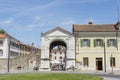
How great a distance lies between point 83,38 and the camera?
205 feet

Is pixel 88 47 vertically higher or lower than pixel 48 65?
higher

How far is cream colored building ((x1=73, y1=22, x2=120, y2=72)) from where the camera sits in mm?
61031

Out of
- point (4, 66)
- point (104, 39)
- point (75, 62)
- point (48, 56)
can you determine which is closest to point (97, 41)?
point (104, 39)

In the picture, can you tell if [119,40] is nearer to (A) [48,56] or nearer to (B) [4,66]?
(A) [48,56]

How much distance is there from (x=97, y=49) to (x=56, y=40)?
9003 mm

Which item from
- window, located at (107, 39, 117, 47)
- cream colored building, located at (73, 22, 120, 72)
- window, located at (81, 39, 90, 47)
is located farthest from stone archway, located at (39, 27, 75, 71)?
window, located at (107, 39, 117, 47)

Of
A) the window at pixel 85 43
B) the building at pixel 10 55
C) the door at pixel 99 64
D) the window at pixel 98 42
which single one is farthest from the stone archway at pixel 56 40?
the building at pixel 10 55

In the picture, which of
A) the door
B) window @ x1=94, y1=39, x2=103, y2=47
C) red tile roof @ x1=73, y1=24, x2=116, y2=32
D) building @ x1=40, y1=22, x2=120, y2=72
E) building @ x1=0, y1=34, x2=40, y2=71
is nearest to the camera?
building @ x1=40, y1=22, x2=120, y2=72

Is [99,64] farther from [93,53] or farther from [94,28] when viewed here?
[94,28]

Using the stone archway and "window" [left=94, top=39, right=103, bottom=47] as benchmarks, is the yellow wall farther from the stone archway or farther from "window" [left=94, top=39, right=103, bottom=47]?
the stone archway

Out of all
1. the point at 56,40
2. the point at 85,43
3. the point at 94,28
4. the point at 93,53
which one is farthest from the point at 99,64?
the point at 56,40

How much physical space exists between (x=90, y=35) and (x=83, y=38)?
64.5 inches

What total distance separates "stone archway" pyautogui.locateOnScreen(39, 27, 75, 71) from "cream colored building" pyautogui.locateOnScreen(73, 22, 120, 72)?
1.29 m

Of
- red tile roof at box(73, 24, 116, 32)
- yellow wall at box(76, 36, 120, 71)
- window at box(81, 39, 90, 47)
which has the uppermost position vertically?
red tile roof at box(73, 24, 116, 32)
